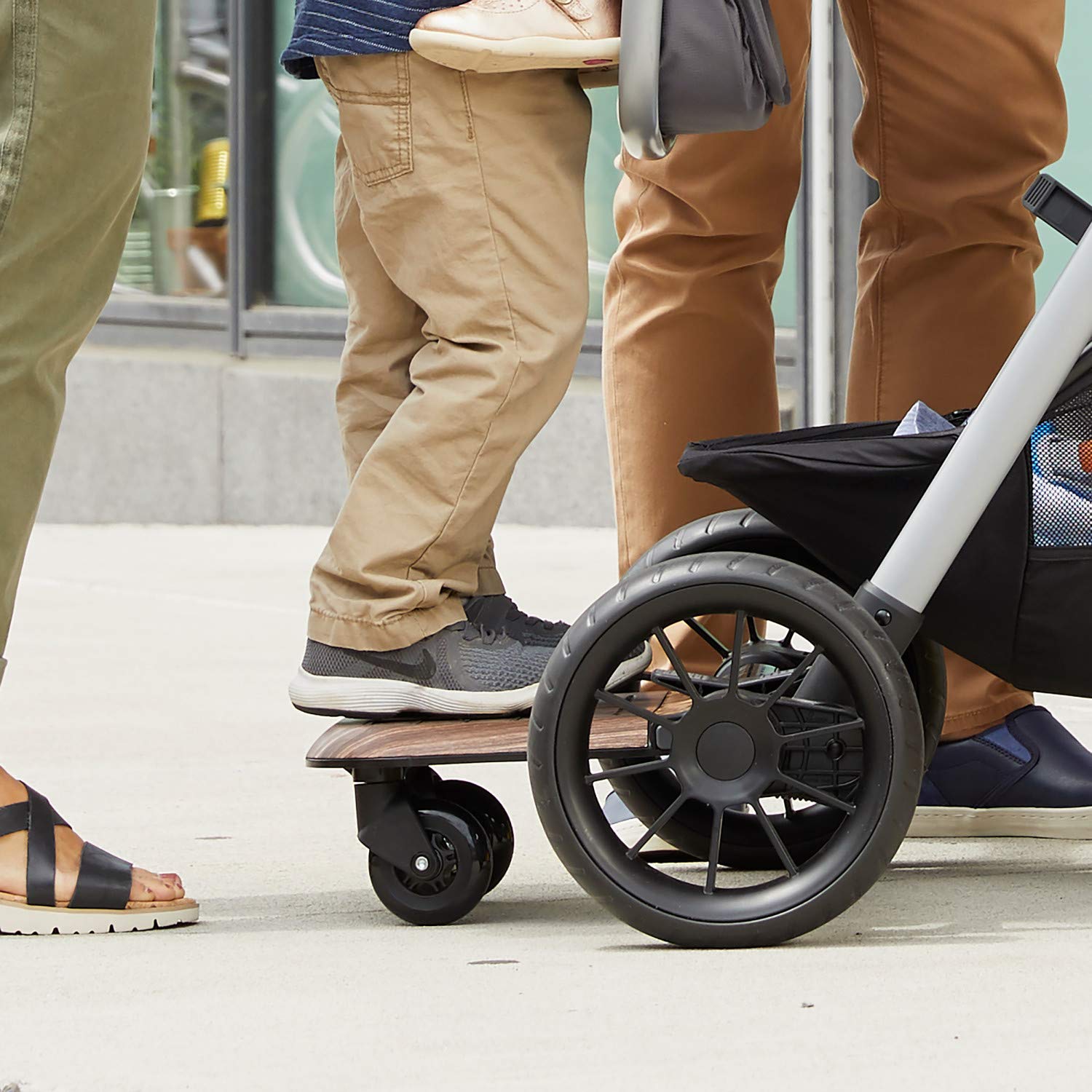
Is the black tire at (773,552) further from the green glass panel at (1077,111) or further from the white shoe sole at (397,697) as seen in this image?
the green glass panel at (1077,111)

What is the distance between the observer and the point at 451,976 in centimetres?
158

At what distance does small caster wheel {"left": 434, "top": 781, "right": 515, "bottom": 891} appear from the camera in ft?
6.05


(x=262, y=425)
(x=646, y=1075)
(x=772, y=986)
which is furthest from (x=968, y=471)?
(x=262, y=425)

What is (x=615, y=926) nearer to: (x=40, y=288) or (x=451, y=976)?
(x=451, y=976)

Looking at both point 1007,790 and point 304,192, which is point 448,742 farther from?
point 304,192

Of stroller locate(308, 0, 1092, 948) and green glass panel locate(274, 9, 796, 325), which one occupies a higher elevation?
stroller locate(308, 0, 1092, 948)

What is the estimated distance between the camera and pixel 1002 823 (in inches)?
86.2

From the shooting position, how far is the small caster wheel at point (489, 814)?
184 cm

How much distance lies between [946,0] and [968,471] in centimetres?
77

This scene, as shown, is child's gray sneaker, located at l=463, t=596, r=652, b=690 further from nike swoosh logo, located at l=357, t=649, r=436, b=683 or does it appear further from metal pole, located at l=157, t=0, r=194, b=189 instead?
metal pole, located at l=157, t=0, r=194, b=189

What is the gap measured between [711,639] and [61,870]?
70cm

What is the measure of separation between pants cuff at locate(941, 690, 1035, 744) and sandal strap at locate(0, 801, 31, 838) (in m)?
1.03

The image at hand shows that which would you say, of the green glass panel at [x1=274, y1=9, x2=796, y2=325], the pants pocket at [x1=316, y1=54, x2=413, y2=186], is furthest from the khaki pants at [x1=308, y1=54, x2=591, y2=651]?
the green glass panel at [x1=274, y1=9, x2=796, y2=325]

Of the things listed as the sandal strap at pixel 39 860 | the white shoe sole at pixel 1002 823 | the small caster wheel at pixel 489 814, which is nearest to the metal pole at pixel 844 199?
the white shoe sole at pixel 1002 823
